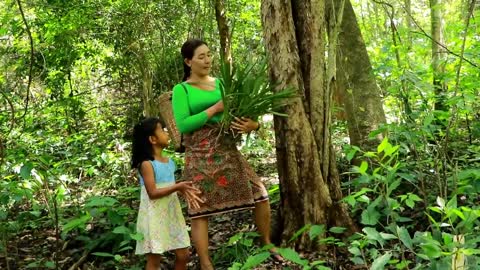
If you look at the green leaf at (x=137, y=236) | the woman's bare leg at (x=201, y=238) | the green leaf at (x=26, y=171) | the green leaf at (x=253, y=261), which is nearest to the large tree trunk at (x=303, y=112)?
the woman's bare leg at (x=201, y=238)

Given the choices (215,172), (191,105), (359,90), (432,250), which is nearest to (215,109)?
(191,105)

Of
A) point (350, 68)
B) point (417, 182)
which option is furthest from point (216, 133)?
point (350, 68)

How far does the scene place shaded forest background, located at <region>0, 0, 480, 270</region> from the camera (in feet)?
9.93

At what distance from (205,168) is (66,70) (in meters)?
7.33

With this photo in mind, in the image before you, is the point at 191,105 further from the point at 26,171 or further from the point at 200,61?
the point at 26,171

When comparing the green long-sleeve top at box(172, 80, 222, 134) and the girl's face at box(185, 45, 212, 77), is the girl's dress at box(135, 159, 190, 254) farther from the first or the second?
the girl's face at box(185, 45, 212, 77)

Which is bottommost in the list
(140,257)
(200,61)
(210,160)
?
(140,257)

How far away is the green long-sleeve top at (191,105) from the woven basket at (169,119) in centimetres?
20

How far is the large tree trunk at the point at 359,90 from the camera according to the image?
5297mm

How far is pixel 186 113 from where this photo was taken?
3414mm

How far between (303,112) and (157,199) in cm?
109

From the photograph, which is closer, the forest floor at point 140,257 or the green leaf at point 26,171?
the green leaf at point 26,171

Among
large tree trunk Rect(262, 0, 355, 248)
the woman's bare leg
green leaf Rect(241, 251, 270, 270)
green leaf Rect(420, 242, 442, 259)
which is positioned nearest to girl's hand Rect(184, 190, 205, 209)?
the woman's bare leg

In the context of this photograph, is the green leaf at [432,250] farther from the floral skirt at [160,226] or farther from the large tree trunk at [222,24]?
the large tree trunk at [222,24]
